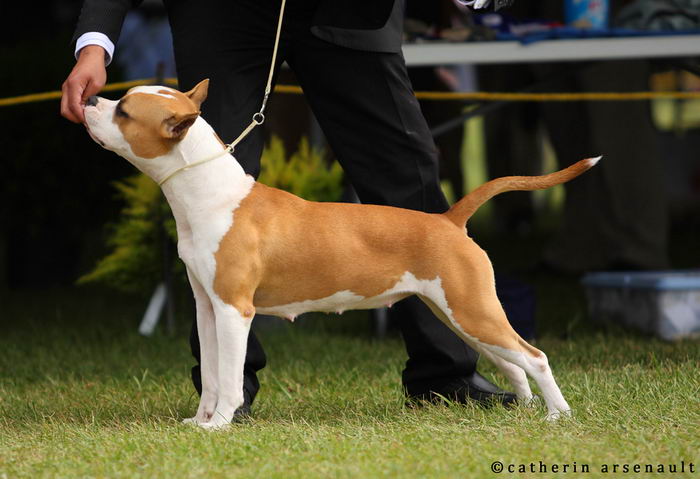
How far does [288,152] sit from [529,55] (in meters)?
1.90

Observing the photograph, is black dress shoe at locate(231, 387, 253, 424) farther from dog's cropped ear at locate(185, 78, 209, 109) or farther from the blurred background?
the blurred background

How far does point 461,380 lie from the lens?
341 centimetres

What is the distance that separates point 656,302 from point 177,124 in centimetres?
276

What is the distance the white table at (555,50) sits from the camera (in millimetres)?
4672

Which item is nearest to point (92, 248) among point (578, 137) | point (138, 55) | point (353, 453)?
point (138, 55)

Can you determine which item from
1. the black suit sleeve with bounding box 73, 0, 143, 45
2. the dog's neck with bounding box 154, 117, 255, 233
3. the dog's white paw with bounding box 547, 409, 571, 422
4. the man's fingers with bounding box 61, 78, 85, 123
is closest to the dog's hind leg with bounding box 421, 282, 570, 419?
the dog's white paw with bounding box 547, 409, 571, 422

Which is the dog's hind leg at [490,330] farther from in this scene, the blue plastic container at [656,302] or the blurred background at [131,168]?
the blue plastic container at [656,302]

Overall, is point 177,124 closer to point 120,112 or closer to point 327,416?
point 120,112

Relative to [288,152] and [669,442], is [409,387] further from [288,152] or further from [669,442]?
[288,152]

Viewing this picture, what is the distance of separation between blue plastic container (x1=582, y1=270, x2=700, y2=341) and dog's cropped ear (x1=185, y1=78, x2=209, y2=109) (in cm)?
259

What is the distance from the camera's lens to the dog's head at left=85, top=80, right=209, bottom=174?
284 centimetres

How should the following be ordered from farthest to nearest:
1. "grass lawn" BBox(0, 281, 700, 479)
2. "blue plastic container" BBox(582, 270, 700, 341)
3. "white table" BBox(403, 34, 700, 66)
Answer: "blue plastic container" BBox(582, 270, 700, 341), "white table" BBox(403, 34, 700, 66), "grass lawn" BBox(0, 281, 700, 479)

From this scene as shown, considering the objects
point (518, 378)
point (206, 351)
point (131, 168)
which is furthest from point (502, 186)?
point (131, 168)

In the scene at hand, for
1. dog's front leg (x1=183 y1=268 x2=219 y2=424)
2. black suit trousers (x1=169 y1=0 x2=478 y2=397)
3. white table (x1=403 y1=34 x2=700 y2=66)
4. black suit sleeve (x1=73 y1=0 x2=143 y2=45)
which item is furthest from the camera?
white table (x1=403 y1=34 x2=700 y2=66)
